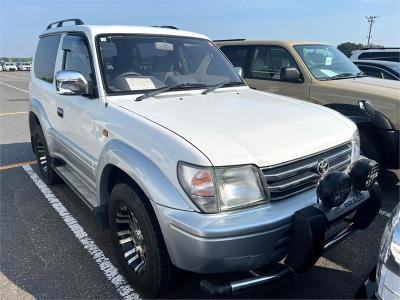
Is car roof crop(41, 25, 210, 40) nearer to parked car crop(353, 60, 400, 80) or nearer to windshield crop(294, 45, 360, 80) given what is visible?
windshield crop(294, 45, 360, 80)

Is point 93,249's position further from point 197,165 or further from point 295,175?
point 295,175

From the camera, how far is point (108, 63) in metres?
3.43

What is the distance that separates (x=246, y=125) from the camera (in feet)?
8.84

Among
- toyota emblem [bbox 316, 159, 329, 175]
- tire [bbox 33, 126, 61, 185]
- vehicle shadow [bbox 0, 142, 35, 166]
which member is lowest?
vehicle shadow [bbox 0, 142, 35, 166]

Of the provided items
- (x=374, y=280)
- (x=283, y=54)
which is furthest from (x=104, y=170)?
(x=283, y=54)

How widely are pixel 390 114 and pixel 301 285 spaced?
9.07 feet

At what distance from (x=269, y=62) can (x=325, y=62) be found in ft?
2.83

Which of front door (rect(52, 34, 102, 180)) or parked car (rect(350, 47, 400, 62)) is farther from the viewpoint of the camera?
parked car (rect(350, 47, 400, 62))

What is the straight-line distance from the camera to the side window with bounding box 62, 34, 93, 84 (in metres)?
3.56

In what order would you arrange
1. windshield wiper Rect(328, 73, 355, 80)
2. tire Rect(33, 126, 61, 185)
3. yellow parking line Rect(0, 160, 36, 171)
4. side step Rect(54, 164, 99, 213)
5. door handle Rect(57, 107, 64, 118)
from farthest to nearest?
yellow parking line Rect(0, 160, 36, 171) → windshield wiper Rect(328, 73, 355, 80) → tire Rect(33, 126, 61, 185) → door handle Rect(57, 107, 64, 118) → side step Rect(54, 164, 99, 213)

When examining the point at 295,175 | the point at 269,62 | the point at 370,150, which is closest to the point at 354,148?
the point at 295,175

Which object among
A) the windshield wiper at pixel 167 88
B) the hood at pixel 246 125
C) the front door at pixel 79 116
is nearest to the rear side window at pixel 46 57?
the front door at pixel 79 116

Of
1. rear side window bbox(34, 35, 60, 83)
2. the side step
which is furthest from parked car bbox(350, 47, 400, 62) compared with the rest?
the side step

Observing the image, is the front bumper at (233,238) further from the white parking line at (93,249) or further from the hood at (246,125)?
the white parking line at (93,249)
